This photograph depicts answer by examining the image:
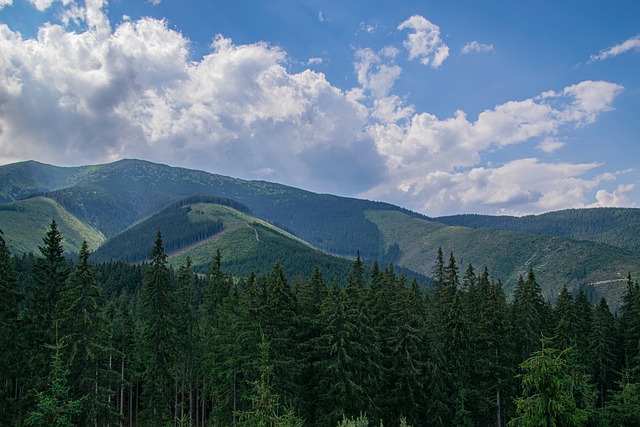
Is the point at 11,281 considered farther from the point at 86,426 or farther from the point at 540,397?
the point at 540,397

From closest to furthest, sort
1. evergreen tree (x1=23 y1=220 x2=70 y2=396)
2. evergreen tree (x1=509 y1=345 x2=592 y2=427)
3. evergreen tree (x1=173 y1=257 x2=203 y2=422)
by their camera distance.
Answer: evergreen tree (x1=509 y1=345 x2=592 y2=427)
evergreen tree (x1=23 y1=220 x2=70 y2=396)
evergreen tree (x1=173 y1=257 x2=203 y2=422)

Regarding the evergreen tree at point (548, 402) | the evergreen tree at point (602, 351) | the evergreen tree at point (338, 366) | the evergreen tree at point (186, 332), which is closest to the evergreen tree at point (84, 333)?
the evergreen tree at point (186, 332)

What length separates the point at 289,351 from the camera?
37.3 m

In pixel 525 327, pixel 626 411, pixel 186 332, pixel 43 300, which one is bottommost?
pixel 626 411

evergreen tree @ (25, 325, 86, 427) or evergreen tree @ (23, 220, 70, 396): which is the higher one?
evergreen tree @ (23, 220, 70, 396)

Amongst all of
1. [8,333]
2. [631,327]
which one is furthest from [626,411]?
[8,333]

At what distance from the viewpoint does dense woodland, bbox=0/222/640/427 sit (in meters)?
29.1

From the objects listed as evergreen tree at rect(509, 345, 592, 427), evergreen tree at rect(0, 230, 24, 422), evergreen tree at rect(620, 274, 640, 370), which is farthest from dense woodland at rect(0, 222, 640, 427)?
evergreen tree at rect(509, 345, 592, 427)

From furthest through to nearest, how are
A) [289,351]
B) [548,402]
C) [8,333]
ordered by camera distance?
1. [289,351]
2. [8,333]
3. [548,402]

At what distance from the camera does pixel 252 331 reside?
3556 cm

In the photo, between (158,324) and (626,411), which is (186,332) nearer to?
(158,324)

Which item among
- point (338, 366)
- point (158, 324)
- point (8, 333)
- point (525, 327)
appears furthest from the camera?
point (525, 327)

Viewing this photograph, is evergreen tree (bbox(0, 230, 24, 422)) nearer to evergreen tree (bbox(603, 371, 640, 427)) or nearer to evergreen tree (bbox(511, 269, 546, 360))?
evergreen tree (bbox(603, 371, 640, 427))

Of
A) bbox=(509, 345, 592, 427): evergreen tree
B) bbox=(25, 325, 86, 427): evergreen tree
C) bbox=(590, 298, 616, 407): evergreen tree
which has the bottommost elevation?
bbox=(590, 298, 616, 407): evergreen tree
